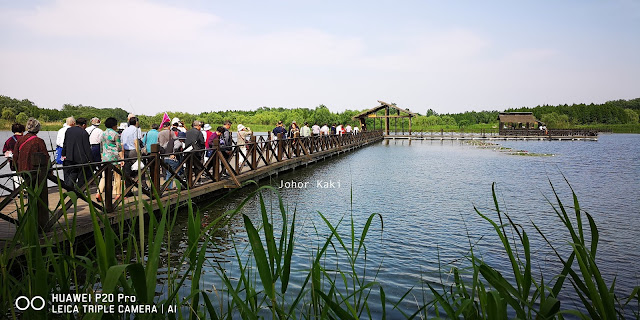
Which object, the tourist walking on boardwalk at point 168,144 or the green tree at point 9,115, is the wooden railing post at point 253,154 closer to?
the tourist walking on boardwalk at point 168,144

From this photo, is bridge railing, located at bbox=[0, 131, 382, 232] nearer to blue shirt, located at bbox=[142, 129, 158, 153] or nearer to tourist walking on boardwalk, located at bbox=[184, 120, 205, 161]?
tourist walking on boardwalk, located at bbox=[184, 120, 205, 161]

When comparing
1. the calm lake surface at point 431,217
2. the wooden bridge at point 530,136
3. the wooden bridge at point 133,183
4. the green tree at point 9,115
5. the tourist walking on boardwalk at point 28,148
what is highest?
the green tree at point 9,115

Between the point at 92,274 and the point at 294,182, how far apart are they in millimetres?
13126

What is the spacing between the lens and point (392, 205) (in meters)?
11.1

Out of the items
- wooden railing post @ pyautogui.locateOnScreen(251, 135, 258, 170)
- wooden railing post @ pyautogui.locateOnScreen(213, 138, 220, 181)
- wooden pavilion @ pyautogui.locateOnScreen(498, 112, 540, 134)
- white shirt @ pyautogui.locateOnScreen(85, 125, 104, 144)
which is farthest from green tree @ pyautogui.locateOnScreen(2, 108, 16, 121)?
wooden pavilion @ pyautogui.locateOnScreen(498, 112, 540, 134)

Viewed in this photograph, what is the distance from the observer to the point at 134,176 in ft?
31.5

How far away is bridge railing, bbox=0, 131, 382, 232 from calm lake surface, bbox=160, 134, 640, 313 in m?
0.67

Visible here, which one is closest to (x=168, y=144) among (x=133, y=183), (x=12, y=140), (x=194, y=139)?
(x=194, y=139)

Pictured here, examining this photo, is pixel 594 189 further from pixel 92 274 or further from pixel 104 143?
pixel 92 274

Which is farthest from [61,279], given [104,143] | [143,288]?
[104,143]

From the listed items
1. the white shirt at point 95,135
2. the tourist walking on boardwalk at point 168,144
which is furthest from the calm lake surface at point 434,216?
the white shirt at point 95,135

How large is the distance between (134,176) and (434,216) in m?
5.96

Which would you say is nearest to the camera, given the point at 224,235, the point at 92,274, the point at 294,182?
the point at 92,274

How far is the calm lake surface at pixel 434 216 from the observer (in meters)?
6.09
